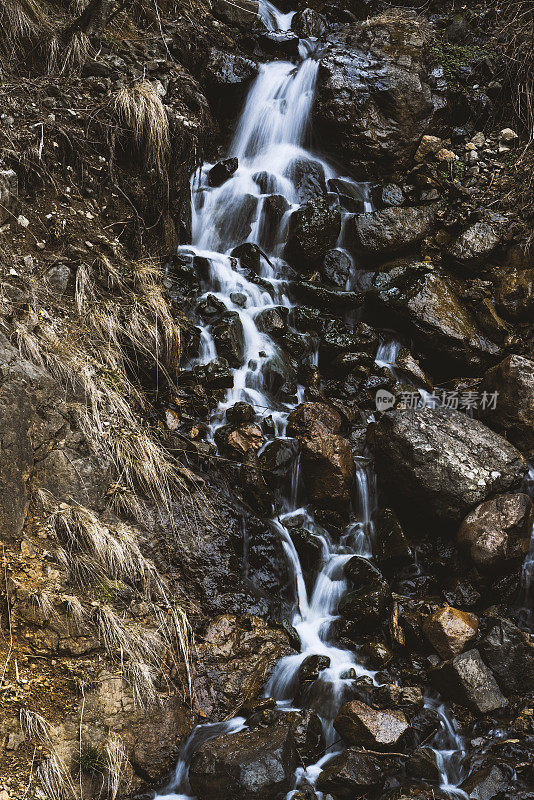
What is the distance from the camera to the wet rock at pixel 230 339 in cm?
560

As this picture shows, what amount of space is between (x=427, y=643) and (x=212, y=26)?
7.71 m

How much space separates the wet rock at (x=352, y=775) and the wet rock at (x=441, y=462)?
2.04 meters

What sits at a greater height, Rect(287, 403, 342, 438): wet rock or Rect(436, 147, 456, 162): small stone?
Rect(436, 147, 456, 162): small stone

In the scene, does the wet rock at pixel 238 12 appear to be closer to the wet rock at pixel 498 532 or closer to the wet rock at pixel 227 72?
the wet rock at pixel 227 72

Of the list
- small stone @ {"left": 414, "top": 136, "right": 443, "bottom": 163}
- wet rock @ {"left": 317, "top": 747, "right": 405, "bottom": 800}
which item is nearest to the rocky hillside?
wet rock @ {"left": 317, "top": 747, "right": 405, "bottom": 800}

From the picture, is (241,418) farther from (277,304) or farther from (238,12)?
(238,12)

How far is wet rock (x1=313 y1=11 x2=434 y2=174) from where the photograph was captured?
752cm

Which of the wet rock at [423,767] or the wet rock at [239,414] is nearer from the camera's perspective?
the wet rock at [423,767]

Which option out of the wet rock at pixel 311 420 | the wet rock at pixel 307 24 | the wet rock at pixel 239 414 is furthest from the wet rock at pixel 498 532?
the wet rock at pixel 307 24

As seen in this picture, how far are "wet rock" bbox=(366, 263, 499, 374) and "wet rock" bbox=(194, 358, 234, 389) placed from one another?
198 centimetres

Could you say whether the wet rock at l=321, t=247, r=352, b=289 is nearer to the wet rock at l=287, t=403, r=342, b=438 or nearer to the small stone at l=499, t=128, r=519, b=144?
the wet rock at l=287, t=403, r=342, b=438

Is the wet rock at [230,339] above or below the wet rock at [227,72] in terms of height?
below

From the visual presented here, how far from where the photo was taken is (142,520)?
4.00 metres

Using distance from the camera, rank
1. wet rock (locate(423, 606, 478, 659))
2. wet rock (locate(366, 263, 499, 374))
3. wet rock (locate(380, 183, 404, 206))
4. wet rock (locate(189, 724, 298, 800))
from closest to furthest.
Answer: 1. wet rock (locate(189, 724, 298, 800))
2. wet rock (locate(423, 606, 478, 659))
3. wet rock (locate(366, 263, 499, 374))
4. wet rock (locate(380, 183, 404, 206))
